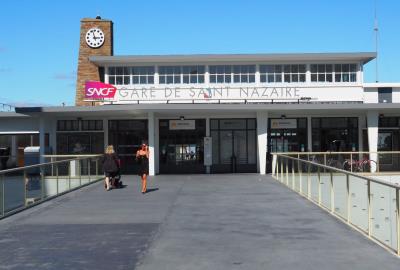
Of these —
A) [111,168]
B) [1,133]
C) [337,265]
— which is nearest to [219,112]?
[111,168]

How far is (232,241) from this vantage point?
951cm

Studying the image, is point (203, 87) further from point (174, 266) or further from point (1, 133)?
point (174, 266)

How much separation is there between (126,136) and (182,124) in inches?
121

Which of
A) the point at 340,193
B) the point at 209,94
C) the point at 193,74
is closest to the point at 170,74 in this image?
the point at 193,74

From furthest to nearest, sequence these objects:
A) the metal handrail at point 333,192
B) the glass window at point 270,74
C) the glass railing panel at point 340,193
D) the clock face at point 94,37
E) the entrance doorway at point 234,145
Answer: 1. the clock face at point 94,37
2. the glass window at point 270,74
3. the entrance doorway at point 234,145
4. the glass railing panel at point 340,193
5. the metal handrail at point 333,192

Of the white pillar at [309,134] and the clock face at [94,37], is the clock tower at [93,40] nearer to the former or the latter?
the clock face at [94,37]

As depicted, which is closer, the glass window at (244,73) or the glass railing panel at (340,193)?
the glass railing panel at (340,193)

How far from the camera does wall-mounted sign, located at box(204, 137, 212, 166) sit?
29484 millimetres

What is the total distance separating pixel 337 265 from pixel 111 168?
39.9 feet

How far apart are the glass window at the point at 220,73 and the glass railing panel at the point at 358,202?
891 inches

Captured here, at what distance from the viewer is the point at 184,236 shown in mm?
10031

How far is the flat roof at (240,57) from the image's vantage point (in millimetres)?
32969

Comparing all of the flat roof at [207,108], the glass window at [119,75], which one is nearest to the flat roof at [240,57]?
the glass window at [119,75]

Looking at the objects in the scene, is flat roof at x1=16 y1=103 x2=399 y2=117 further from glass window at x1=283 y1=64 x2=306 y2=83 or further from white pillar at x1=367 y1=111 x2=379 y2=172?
glass window at x1=283 y1=64 x2=306 y2=83
